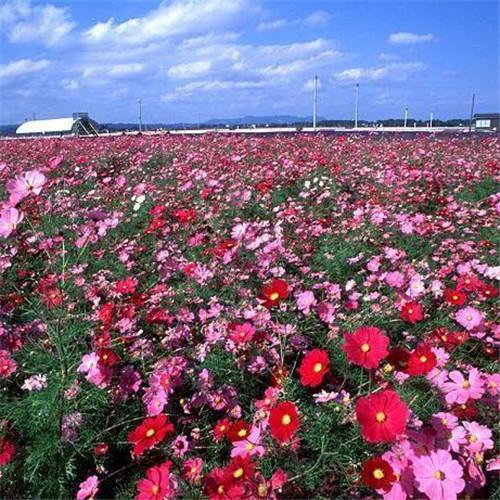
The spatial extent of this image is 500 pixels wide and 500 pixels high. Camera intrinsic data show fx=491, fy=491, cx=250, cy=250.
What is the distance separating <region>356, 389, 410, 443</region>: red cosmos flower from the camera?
1.07 meters

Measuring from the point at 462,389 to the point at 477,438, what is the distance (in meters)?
0.16

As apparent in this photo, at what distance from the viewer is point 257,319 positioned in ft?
6.36

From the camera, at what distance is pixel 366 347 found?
4.23ft

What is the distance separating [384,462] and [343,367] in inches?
35.1

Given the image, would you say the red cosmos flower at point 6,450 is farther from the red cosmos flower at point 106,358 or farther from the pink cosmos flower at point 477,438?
the pink cosmos flower at point 477,438

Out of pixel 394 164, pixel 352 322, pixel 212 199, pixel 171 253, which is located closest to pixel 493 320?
pixel 352 322

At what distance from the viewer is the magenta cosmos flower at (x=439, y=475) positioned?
1048 mm

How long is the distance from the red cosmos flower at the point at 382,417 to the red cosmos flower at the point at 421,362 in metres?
0.30

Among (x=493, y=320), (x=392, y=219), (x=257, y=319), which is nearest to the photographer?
(x=257, y=319)

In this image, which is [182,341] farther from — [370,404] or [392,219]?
[392,219]

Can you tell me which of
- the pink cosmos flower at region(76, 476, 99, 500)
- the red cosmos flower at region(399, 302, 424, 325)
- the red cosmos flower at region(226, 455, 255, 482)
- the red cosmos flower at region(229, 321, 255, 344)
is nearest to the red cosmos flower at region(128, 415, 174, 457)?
the pink cosmos flower at region(76, 476, 99, 500)

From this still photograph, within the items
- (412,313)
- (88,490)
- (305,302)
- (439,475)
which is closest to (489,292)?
(412,313)

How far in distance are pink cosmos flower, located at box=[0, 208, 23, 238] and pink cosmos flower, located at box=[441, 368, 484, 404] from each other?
137 centimetres

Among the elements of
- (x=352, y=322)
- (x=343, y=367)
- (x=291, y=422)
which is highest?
(x=291, y=422)
